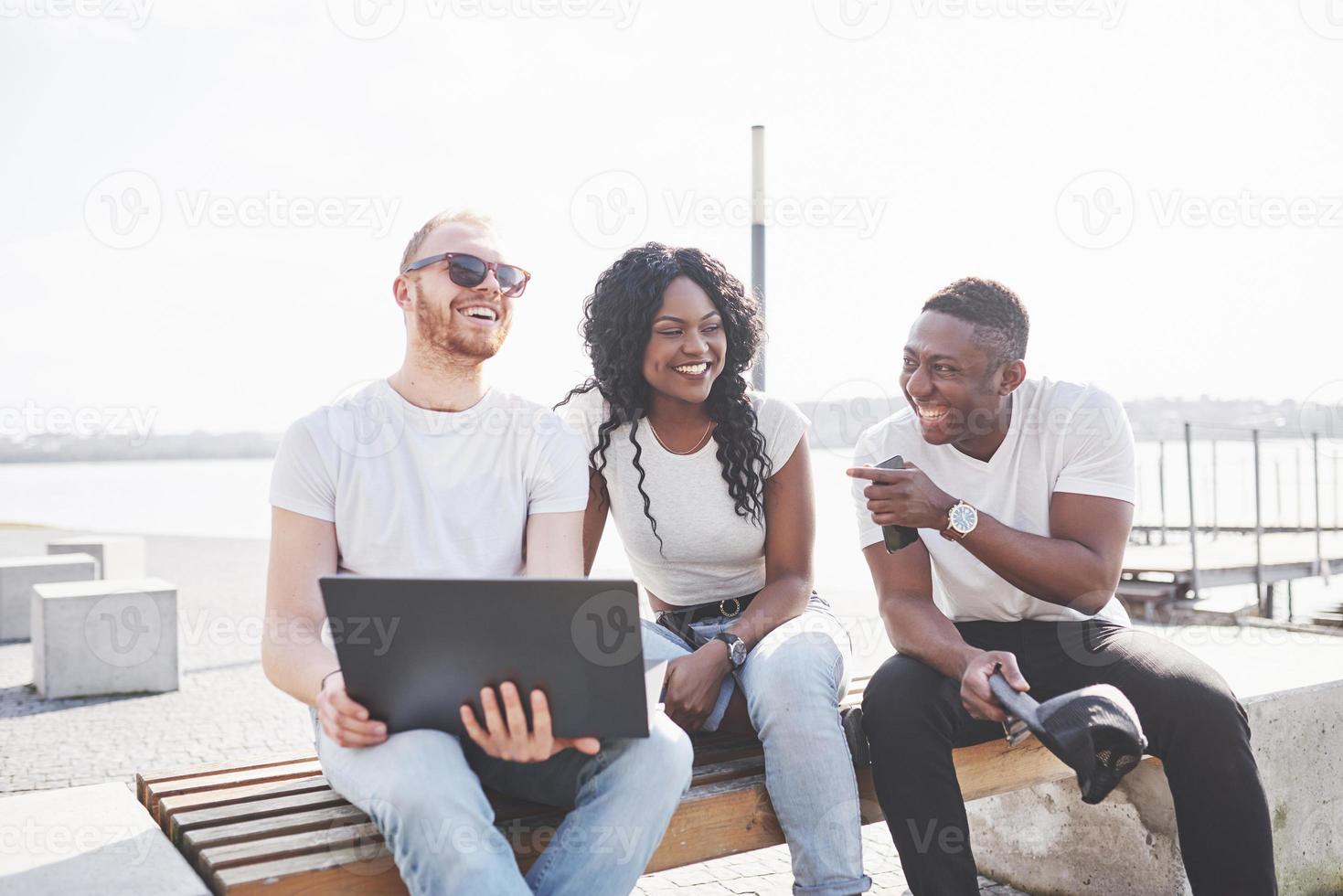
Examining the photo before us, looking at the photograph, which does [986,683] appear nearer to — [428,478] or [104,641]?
[428,478]

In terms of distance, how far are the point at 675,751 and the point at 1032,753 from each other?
131cm

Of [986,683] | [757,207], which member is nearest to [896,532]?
[986,683]

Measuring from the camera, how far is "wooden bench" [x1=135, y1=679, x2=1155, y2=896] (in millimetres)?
2273

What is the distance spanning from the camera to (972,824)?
4.25 meters

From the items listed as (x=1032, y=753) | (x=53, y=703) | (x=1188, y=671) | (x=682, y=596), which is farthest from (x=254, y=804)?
(x=53, y=703)

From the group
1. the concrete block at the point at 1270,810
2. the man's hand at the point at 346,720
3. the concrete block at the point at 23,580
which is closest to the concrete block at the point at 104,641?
the concrete block at the point at 23,580

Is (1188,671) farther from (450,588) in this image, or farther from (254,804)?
(254,804)

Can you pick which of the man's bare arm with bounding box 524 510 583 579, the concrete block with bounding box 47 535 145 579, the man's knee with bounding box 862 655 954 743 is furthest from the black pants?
the concrete block with bounding box 47 535 145 579

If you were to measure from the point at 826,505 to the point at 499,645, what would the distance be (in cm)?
2217

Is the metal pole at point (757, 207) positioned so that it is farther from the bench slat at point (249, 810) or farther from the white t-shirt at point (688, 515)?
the bench slat at point (249, 810)

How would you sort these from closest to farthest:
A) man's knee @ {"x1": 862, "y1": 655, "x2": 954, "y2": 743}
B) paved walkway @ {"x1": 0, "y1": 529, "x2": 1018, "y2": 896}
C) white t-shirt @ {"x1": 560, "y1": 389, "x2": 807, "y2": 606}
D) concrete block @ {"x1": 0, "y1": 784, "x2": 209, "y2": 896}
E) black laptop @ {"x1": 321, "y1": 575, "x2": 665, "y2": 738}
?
black laptop @ {"x1": 321, "y1": 575, "x2": 665, "y2": 738} < concrete block @ {"x1": 0, "y1": 784, "x2": 209, "y2": 896} < man's knee @ {"x1": 862, "y1": 655, "x2": 954, "y2": 743} < white t-shirt @ {"x1": 560, "y1": 389, "x2": 807, "y2": 606} < paved walkway @ {"x1": 0, "y1": 529, "x2": 1018, "y2": 896}

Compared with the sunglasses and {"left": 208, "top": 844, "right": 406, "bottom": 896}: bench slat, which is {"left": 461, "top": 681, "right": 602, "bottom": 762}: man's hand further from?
the sunglasses

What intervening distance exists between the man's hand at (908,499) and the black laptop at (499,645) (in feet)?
3.38

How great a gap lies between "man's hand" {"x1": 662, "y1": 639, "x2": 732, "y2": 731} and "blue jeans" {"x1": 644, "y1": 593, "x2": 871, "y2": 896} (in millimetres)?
90
